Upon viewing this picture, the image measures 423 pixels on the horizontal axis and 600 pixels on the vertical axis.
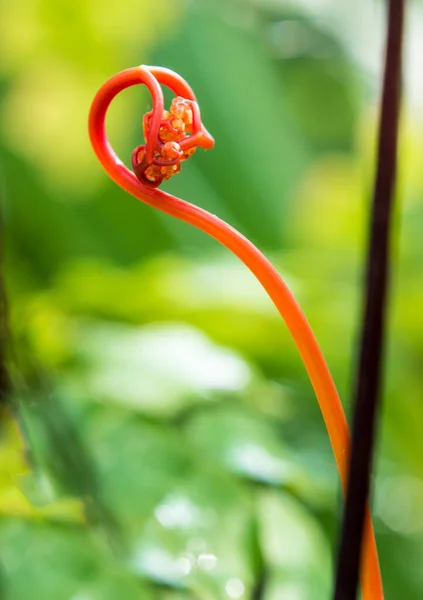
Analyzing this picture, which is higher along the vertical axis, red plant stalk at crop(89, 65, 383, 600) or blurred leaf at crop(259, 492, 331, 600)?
red plant stalk at crop(89, 65, 383, 600)

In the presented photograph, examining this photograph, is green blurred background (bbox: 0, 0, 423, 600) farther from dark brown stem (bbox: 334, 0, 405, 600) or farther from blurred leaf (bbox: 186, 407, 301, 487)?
dark brown stem (bbox: 334, 0, 405, 600)

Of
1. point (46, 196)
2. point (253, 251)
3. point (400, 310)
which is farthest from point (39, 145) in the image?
point (253, 251)

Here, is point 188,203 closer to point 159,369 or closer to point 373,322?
point 373,322

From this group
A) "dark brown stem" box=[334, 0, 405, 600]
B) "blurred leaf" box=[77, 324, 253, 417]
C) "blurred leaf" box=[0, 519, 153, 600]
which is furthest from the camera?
"blurred leaf" box=[77, 324, 253, 417]

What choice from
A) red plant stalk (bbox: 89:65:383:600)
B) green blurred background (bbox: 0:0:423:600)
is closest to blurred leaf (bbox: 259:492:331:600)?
green blurred background (bbox: 0:0:423:600)

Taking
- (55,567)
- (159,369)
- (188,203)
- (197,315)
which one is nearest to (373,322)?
(188,203)

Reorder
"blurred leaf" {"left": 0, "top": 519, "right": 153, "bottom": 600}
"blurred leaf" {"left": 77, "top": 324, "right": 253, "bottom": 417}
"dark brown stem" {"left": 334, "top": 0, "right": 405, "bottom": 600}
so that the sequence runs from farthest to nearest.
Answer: "blurred leaf" {"left": 77, "top": 324, "right": 253, "bottom": 417} → "blurred leaf" {"left": 0, "top": 519, "right": 153, "bottom": 600} → "dark brown stem" {"left": 334, "top": 0, "right": 405, "bottom": 600}
